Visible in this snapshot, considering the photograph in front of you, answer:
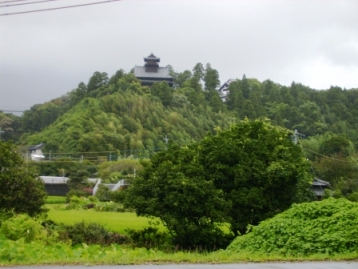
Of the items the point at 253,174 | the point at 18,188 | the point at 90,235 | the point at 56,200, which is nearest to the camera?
the point at 90,235

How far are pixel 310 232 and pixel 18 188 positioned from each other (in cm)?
1126

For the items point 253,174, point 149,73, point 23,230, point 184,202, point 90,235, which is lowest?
point 90,235

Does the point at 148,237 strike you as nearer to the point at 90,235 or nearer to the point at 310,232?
the point at 90,235

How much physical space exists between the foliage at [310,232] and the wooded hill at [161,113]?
Answer: 39.9 m

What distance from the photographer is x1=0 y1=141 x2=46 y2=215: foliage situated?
706 inches

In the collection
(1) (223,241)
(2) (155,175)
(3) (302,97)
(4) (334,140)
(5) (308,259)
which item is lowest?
(1) (223,241)

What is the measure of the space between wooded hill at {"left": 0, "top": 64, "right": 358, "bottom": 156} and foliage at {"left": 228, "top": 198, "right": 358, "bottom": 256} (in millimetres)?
39923

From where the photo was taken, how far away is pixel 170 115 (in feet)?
219

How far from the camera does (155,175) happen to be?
17.9m

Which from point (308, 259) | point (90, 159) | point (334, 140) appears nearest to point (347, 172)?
point (334, 140)

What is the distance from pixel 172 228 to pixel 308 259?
8929 mm

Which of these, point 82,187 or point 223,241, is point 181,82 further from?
point 223,241

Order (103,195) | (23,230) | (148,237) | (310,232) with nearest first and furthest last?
1. (310,232)
2. (23,230)
3. (148,237)
4. (103,195)

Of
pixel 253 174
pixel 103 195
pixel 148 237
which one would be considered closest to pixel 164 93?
pixel 103 195
